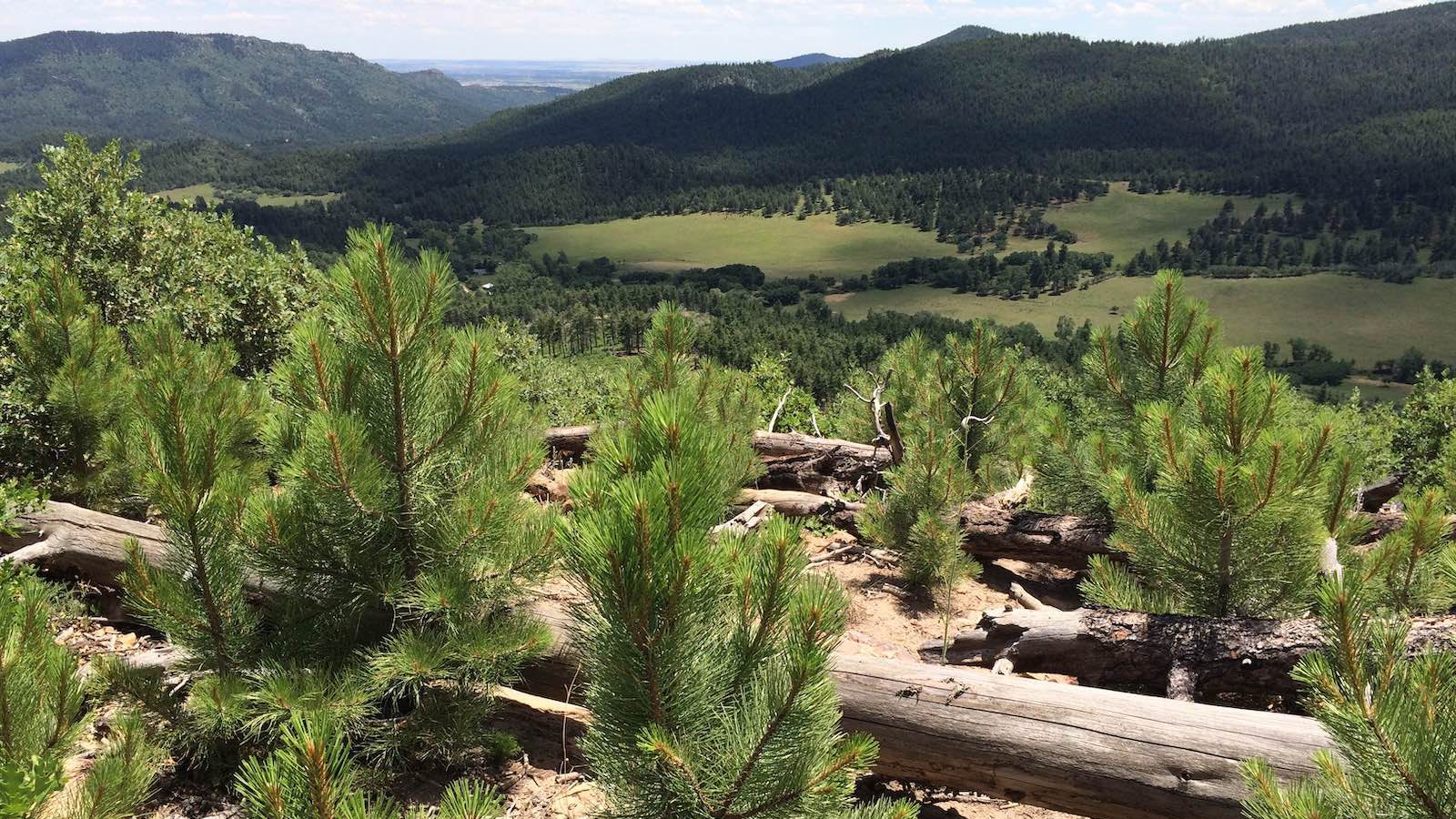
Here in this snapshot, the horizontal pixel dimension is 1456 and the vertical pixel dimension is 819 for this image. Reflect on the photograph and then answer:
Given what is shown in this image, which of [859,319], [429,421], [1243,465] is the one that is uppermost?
[429,421]

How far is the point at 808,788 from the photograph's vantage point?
2529 millimetres

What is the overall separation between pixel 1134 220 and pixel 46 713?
8332 inches

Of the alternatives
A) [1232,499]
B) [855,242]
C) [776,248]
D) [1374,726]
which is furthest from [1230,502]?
[855,242]

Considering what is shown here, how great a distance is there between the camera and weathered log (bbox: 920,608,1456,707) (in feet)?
14.4

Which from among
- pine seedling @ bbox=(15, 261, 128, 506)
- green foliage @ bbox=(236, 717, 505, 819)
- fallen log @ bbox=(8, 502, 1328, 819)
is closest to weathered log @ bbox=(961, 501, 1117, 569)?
fallen log @ bbox=(8, 502, 1328, 819)

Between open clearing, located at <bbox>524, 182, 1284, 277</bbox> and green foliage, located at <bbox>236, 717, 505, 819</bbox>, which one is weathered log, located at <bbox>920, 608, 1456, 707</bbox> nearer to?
green foliage, located at <bbox>236, 717, 505, 819</bbox>

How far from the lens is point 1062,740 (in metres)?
4.01

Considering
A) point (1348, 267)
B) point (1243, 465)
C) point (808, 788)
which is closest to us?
point (808, 788)

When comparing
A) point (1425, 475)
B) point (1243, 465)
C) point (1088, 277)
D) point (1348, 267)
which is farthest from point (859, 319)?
point (1243, 465)

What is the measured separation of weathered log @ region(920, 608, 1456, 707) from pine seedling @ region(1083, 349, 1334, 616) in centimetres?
28

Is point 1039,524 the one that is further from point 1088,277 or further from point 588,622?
point 1088,277

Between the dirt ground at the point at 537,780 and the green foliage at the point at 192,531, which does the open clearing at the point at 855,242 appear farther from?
the green foliage at the point at 192,531

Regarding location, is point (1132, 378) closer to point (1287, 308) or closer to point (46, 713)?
point (46, 713)

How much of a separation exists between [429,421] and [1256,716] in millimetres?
4147
